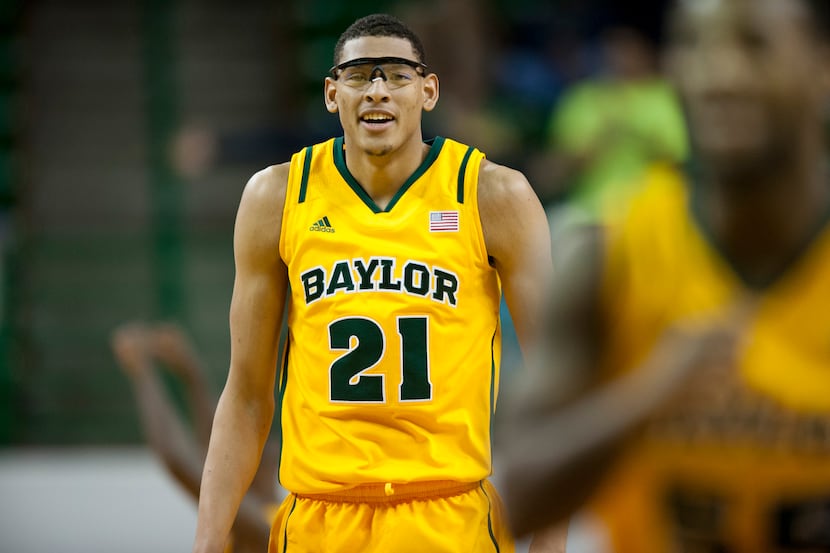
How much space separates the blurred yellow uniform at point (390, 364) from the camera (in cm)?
359

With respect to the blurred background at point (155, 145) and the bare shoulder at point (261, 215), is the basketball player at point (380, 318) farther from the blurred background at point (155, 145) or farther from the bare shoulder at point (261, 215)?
the blurred background at point (155, 145)

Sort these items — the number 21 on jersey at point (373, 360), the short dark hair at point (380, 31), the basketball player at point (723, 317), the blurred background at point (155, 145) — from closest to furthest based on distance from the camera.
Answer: the basketball player at point (723, 317)
the number 21 on jersey at point (373, 360)
the short dark hair at point (380, 31)
the blurred background at point (155, 145)

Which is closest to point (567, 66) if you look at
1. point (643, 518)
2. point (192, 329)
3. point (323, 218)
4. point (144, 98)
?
point (192, 329)

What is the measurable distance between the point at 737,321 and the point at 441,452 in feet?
5.65

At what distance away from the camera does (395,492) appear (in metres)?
3.61

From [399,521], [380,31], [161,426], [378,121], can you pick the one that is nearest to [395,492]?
[399,521]

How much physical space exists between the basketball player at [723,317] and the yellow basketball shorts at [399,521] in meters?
1.51

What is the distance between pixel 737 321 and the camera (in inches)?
78.1

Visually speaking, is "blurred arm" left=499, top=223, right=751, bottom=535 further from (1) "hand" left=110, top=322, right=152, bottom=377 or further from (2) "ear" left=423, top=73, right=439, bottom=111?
(1) "hand" left=110, top=322, right=152, bottom=377

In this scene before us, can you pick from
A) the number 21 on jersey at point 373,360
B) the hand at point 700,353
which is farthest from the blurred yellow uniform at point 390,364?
the hand at point 700,353

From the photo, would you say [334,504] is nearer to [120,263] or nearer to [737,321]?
[737,321]

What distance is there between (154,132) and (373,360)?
27.7 ft

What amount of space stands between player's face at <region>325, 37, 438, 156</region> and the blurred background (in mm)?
3930

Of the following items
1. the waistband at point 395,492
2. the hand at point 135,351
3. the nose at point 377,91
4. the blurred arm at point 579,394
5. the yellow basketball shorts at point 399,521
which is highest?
the nose at point 377,91
